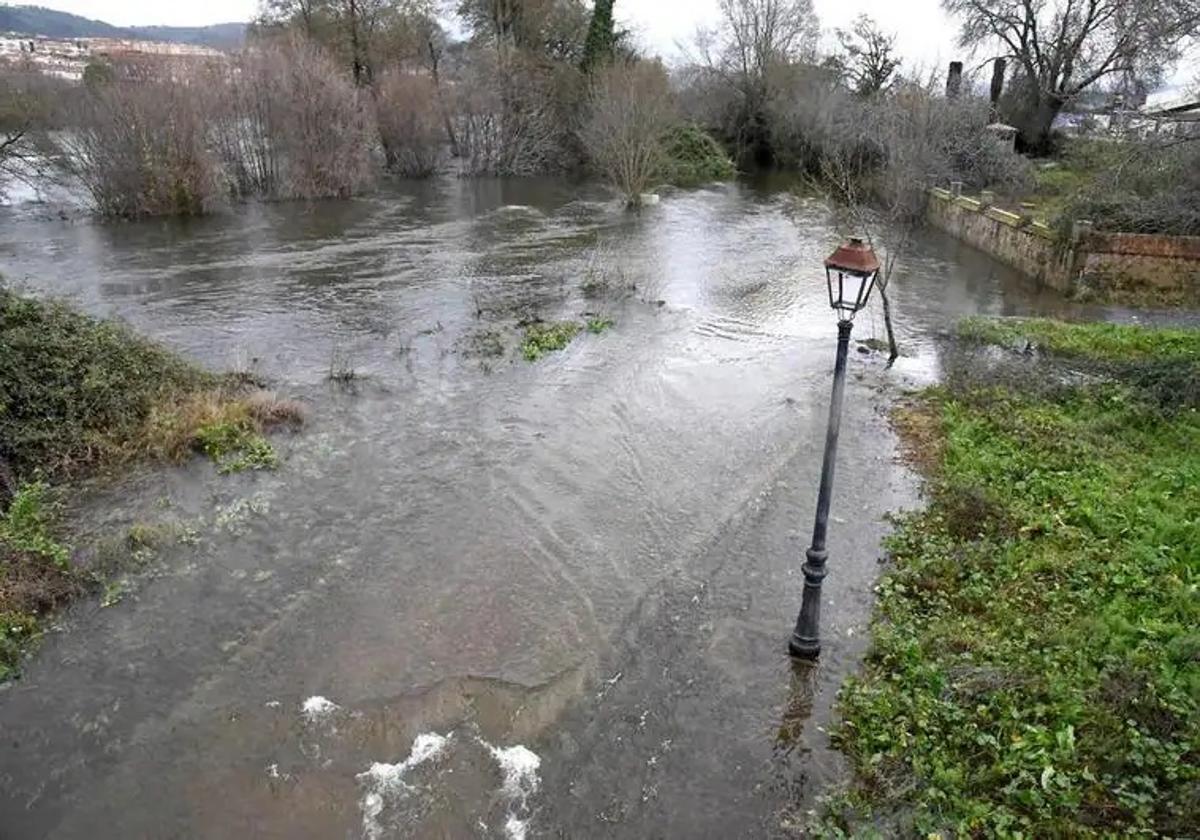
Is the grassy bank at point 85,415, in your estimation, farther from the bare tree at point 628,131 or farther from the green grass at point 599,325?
the bare tree at point 628,131

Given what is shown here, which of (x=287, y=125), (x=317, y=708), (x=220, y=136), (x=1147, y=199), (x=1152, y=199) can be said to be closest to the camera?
(x=317, y=708)

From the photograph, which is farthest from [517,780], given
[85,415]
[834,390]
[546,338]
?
[546,338]

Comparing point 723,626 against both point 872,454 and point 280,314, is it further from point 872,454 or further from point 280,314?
point 280,314

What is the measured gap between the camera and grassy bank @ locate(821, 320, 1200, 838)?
5250 millimetres

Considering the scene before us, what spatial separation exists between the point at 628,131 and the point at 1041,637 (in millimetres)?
26615

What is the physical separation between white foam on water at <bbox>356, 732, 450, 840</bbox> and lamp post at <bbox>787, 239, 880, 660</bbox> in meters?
3.15

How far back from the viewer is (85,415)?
10445mm

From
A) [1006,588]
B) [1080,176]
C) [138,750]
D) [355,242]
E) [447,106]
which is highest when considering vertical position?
[447,106]

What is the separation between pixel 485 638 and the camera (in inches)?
295

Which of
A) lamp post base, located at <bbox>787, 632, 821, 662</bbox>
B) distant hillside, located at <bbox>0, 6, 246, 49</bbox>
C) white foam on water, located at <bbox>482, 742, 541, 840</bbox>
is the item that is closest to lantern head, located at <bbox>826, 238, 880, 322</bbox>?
lamp post base, located at <bbox>787, 632, 821, 662</bbox>

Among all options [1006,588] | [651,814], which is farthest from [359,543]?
[1006,588]

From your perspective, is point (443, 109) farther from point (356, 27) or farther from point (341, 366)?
point (341, 366)

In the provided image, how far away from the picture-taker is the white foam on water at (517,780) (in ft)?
18.4

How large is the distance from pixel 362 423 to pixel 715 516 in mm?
5441
